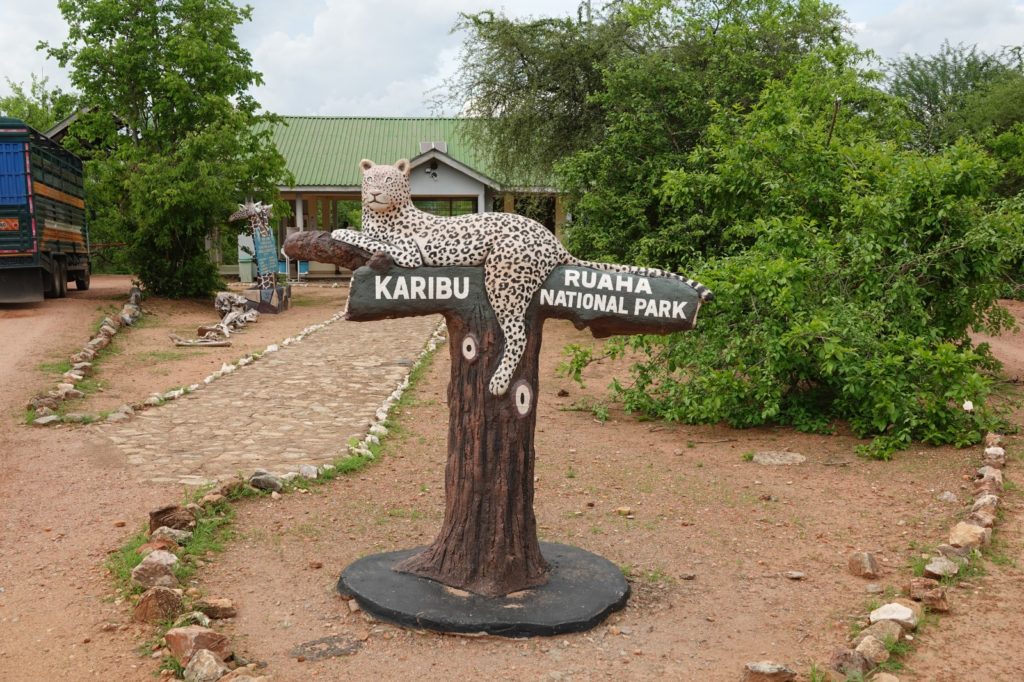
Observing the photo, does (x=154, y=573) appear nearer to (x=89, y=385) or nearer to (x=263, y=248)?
(x=89, y=385)

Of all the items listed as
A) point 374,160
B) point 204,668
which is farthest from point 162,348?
point 374,160

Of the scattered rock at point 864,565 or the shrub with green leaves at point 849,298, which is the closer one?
the scattered rock at point 864,565

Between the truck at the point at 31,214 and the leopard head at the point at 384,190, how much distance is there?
564 inches

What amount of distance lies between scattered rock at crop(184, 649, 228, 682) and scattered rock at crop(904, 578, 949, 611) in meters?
3.44

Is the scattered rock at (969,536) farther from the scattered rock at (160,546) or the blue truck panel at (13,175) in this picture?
the blue truck panel at (13,175)

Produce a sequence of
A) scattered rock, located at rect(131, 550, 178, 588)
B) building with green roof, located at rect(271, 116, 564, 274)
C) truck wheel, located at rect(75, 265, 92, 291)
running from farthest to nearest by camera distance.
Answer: building with green roof, located at rect(271, 116, 564, 274)
truck wheel, located at rect(75, 265, 92, 291)
scattered rock, located at rect(131, 550, 178, 588)

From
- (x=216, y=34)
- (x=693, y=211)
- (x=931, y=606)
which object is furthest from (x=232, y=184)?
(x=931, y=606)

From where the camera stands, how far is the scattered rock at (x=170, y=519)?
18.5 ft

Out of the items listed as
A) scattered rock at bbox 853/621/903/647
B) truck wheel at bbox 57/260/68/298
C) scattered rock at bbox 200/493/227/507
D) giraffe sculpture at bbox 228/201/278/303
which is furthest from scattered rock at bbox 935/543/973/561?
truck wheel at bbox 57/260/68/298

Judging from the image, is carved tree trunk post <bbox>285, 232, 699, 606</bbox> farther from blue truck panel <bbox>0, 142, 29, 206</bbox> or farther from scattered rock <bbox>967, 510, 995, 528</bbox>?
blue truck panel <bbox>0, 142, 29, 206</bbox>

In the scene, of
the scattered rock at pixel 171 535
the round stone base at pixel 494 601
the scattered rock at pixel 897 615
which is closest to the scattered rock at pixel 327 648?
the round stone base at pixel 494 601

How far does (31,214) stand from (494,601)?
15339 mm

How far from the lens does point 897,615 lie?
4.41m

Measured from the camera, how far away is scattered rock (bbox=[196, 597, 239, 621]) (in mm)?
4598
